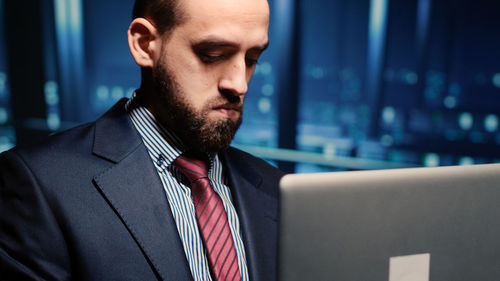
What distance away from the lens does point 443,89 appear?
2500 mm

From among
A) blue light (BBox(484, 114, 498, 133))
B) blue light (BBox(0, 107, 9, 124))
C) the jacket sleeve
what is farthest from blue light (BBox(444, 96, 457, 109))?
blue light (BBox(0, 107, 9, 124))

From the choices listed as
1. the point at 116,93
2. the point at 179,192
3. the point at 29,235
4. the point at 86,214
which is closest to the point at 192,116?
the point at 179,192

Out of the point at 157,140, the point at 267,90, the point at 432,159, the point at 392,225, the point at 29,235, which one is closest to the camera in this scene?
the point at 392,225

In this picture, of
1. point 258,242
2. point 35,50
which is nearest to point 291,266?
point 258,242

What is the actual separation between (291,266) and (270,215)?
0.62 m

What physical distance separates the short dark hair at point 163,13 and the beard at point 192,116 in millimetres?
99

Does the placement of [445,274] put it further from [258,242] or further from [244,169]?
[244,169]

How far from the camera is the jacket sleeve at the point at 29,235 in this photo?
0.83 meters

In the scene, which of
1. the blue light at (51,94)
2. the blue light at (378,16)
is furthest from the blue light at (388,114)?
the blue light at (51,94)

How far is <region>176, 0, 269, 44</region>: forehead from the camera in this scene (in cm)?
91

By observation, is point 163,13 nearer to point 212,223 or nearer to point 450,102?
point 212,223

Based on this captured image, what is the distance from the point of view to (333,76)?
2.81 metres

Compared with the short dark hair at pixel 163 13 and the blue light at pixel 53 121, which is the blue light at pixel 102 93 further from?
the short dark hair at pixel 163 13

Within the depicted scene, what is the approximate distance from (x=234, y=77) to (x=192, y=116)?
0.48ft
